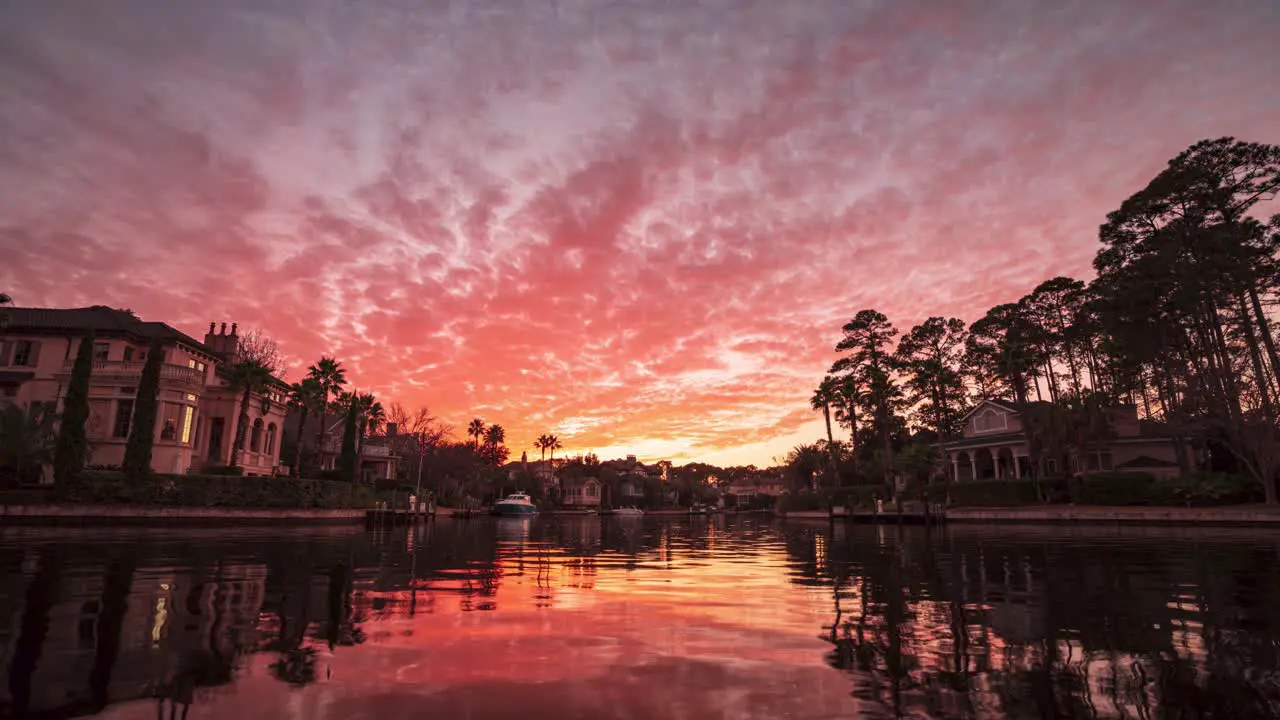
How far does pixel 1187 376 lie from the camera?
37500mm

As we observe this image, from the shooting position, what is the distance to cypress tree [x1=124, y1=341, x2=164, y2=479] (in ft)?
116

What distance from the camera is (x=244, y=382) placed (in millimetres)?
45438

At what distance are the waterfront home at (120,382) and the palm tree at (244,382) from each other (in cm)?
56

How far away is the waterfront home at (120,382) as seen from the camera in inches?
1629

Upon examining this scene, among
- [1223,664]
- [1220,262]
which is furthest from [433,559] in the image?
[1220,262]

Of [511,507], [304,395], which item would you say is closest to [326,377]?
[304,395]

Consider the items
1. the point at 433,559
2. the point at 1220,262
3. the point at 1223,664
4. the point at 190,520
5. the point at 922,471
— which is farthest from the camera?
the point at 922,471

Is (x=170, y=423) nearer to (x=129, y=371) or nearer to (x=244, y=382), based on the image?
(x=129, y=371)

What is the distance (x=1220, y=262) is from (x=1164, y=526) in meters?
15.1

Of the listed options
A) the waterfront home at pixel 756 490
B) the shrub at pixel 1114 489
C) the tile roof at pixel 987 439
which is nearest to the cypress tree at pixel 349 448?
the shrub at pixel 1114 489

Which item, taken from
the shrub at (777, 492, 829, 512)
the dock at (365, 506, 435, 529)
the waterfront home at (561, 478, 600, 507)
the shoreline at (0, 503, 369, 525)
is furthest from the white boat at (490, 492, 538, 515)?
the waterfront home at (561, 478, 600, 507)

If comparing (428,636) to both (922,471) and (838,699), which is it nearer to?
(838,699)

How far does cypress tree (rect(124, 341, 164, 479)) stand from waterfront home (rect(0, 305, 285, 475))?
94.2 inches

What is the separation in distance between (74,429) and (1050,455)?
60.6 meters
